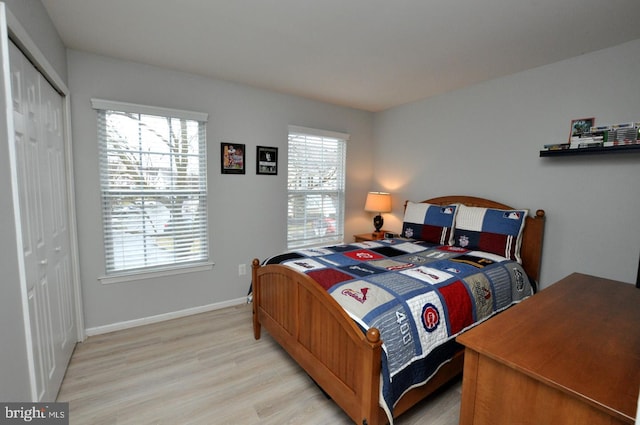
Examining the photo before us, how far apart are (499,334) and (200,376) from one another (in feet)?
6.48

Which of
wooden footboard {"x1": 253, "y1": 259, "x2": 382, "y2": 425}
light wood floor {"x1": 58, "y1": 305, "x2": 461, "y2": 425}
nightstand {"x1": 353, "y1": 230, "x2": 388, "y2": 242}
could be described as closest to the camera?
wooden footboard {"x1": 253, "y1": 259, "x2": 382, "y2": 425}

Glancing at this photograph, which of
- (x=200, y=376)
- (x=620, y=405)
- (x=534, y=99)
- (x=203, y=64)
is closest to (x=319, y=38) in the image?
(x=203, y=64)

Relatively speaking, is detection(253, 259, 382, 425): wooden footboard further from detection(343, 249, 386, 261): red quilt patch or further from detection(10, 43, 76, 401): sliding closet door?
detection(10, 43, 76, 401): sliding closet door

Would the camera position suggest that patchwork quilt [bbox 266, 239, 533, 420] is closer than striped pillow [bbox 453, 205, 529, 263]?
Yes

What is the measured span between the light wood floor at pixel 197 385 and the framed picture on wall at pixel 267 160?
1.76 meters

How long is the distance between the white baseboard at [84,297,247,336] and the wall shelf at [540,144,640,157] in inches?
133

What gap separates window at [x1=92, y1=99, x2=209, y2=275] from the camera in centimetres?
258

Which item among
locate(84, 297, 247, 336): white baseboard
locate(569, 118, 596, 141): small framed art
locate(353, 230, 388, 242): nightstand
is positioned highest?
locate(569, 118, 596, 141): small framed art

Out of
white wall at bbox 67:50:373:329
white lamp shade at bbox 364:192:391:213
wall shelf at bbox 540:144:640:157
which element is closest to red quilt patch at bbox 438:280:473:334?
wall shelf at bbox 540:144:640:157

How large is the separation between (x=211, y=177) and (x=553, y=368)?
9.73 feet

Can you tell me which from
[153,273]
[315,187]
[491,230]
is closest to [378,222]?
[315,187]

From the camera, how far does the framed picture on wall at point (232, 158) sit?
3.08 metres

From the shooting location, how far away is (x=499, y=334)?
3.55ft

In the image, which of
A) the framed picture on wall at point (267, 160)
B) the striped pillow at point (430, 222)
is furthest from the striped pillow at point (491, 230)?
the framed picture on wall at point (267, 160)
